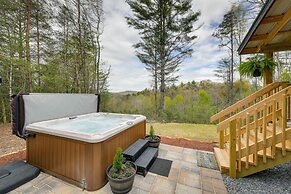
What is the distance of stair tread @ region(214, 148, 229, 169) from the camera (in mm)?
2672

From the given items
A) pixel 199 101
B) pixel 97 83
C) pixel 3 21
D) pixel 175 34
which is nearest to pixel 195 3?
pixel 175 34

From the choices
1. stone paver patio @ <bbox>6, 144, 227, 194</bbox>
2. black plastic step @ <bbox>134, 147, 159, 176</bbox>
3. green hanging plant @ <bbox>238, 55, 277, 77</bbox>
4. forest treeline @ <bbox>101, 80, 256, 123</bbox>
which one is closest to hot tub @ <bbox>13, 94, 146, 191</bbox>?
stone paver patio @ <bbox>6, 144, 227, 194</bbox>

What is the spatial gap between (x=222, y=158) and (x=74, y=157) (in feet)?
9.35

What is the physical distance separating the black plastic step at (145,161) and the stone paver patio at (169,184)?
10cm

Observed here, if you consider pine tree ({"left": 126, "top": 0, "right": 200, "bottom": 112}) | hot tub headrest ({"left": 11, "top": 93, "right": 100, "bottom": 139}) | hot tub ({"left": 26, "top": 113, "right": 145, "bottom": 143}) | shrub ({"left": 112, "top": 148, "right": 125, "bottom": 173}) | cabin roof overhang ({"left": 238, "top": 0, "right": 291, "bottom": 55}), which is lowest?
shrub ({"left": 112, "top": 148, "right": 125, "bottom": 173})

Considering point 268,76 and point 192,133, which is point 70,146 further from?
point 268,76

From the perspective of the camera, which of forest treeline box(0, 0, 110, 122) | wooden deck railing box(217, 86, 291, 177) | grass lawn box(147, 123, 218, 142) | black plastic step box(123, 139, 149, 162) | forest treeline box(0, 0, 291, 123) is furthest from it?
forest treeline box(0, 0, 291, 123)

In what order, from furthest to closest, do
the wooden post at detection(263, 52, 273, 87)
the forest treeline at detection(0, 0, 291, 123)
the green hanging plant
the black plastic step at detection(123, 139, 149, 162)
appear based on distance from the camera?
the forest treeline at detection(0, 0, 291, 123) < the wooden post at detection(263, 52, 273, 87) < the green hanging plant < the black plastic step at detection(123, 139, 149, 162)

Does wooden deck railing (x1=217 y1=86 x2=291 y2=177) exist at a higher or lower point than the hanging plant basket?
lower

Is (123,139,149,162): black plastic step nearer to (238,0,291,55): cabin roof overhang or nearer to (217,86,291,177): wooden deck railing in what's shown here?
(217,86,291,177): wooden deck railing

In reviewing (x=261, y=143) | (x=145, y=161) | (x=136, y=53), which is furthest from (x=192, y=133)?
(x=136, y=53)

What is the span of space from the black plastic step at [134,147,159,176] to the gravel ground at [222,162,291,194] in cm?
133

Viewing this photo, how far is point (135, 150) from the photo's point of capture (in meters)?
2.83

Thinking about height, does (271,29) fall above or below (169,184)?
above
